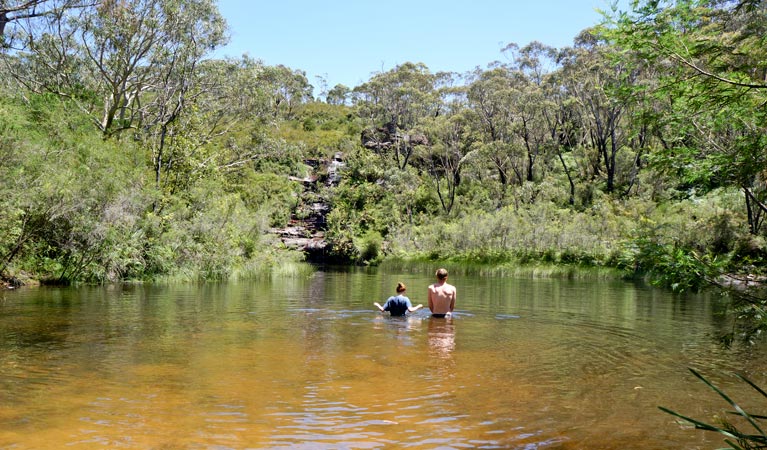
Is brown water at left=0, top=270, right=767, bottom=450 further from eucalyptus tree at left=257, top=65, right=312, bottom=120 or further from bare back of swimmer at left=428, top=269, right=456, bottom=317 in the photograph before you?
eucalyptus tree at left=257, top=65, right=312, bottom=120

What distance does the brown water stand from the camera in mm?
6090

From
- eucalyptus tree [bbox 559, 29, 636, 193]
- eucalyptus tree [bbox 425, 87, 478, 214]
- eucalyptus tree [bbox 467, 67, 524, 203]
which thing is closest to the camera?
eucalyptus tree [bbox 559, 29, 636, 193]

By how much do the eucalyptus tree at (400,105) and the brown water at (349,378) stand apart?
165 ft

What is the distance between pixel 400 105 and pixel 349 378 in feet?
204

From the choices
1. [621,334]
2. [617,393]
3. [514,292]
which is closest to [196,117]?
[514,292]

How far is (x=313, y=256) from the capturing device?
185 feet

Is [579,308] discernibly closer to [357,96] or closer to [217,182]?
[217,182]

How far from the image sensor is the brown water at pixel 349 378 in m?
6.09

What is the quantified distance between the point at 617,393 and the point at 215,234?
2421 cm

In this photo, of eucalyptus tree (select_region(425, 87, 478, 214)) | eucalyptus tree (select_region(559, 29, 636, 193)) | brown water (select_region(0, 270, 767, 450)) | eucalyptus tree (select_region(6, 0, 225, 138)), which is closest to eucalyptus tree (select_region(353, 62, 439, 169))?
eucalyptus tree (select_region(425, 87, 478, 214))

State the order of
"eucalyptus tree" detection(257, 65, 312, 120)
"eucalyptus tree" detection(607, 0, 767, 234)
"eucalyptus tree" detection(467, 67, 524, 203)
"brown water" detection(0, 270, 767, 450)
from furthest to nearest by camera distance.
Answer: "eucalyptus tree" detection(257, 65, 312, 120), "eucalyptus tree" detection(467, 67, 524, 203), "brown water" detection(0, 270, 767, 450), "eucalyptus tree" detection(607, 0, 767, 234)

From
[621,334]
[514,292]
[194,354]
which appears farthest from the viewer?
[514,292]

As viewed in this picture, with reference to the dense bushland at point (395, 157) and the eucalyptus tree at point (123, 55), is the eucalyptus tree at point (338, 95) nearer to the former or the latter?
the dense bushland at point (395, 157)

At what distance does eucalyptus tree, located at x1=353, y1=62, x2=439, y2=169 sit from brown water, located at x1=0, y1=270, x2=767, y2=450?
50.4 meters
